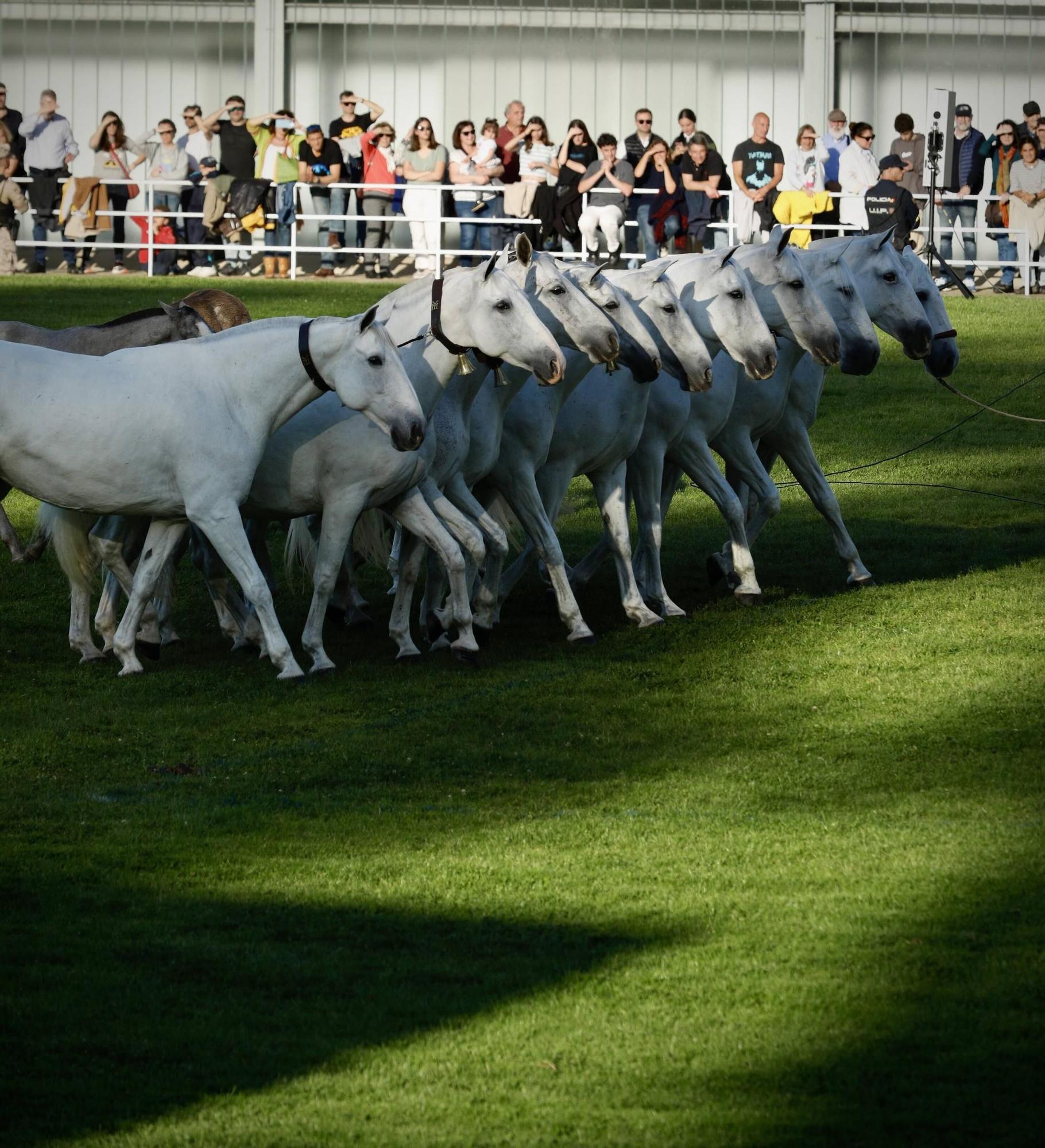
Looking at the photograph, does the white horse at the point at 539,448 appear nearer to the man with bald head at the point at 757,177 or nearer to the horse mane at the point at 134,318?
the horse mane at the point at 134,318

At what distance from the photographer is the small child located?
25875 millimetres

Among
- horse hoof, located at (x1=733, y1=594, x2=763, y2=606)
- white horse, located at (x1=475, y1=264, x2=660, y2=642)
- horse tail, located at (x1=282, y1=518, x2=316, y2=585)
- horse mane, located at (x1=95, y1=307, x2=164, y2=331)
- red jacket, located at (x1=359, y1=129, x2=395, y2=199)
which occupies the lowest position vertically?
horse hoof, located at (x1=733, y1=594, x2=763, y2=606)

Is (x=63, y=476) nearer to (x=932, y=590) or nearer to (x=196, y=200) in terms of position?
(x=932, y=590)

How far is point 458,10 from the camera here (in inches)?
1275

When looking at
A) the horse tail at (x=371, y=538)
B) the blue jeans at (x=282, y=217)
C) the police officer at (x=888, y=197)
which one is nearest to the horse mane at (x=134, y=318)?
the horse tail at (x=371, y=538)

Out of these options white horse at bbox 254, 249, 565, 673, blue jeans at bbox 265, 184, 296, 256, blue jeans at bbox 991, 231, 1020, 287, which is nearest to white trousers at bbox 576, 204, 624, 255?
blue jeans at bbox 265, 184, 296, 256

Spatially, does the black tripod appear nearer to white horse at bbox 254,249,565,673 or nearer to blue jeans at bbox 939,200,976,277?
blue jeans at bbox 939,200,976,277

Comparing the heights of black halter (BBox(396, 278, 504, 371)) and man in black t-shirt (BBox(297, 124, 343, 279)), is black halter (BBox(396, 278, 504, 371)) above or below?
below

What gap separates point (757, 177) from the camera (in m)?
25.5

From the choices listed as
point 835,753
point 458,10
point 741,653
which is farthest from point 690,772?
point 458,10

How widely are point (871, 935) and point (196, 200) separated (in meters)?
22.0

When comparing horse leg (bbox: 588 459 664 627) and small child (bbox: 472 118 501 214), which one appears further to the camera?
small child (bbox: 472 118 501 214)

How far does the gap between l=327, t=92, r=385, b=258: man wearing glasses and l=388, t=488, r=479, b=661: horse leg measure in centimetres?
1599

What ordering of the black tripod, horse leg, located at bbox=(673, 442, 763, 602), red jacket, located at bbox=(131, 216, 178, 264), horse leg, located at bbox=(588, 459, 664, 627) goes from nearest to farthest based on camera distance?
horse leg, located at bbox=(588, 459, 664, 627), horse leg, located at bbox=(673, 442, 763, 602), the black tripod, red jacket, located at bbox=(131, 216, 178, 264)
